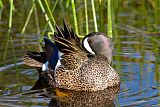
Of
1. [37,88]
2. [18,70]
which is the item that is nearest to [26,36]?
[18,70]

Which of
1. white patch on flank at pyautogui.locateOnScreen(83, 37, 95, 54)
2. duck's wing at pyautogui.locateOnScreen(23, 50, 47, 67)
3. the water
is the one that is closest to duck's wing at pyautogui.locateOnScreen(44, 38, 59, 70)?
duck's wing at pyautogui.locateOnScreen(23, 50, 47, 67)

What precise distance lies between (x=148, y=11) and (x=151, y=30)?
56.1 inches

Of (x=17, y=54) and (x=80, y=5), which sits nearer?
(x=17, y=54)

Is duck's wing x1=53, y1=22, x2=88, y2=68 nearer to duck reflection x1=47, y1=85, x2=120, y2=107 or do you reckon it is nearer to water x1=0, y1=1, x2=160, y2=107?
duck reflection x1=47, y1=85, x2=120, y2=107

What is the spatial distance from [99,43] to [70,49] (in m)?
0.39

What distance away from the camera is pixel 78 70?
790cm

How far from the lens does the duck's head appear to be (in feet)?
26.1

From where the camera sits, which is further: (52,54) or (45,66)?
(45,66)

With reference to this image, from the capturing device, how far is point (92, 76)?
7816 millimetres

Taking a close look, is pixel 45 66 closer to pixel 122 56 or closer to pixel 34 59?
pixel 34 59

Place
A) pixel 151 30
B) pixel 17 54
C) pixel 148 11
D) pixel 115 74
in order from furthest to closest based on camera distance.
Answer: pixel 148 11 → pixel 151 30 → pixel 17 54 → pixel 115 74

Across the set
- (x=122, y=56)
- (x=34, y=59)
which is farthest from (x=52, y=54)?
(x=122, y=56)

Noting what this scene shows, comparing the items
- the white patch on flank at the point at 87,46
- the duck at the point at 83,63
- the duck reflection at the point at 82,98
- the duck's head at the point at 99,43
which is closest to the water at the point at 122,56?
the duck reflection at the point at 82,98

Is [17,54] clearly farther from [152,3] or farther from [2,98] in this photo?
[152,3]
